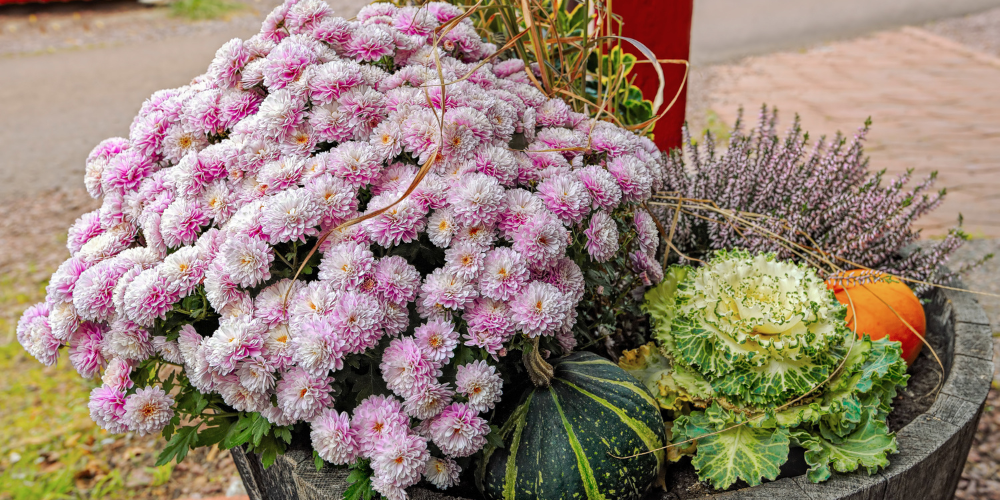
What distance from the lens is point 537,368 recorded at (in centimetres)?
139

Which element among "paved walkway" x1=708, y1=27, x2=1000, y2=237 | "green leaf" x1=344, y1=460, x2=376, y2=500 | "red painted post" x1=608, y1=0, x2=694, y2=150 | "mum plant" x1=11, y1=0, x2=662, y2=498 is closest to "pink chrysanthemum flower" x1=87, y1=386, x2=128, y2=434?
"mum plant" x1=11, y1=0, x2=662, y2=498

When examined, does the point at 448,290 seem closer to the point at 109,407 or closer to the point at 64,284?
the point at 109,407

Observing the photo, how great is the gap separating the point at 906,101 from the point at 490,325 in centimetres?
588

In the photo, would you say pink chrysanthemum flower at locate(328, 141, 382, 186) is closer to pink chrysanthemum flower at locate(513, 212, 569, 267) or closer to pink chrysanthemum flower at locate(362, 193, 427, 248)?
pink chrysanthemum flower at locate(362, 193, 427, 248)

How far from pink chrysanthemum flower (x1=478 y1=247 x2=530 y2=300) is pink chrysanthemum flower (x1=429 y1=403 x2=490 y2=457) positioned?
215 mm

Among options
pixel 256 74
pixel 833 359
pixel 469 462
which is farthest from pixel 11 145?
pixel 833 359

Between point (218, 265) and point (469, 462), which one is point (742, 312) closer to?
point (469, 462)

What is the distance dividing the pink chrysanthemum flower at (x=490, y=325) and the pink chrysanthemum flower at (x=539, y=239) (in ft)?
0.33

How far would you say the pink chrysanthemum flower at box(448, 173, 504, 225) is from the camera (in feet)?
4.03

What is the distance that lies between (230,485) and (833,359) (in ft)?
6.98

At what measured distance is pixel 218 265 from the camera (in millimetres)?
1239

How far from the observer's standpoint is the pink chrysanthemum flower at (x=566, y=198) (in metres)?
1.30

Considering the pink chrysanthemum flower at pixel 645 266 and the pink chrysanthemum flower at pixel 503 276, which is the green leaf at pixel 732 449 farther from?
the pink chrysanthemum flower at pixel 503 276

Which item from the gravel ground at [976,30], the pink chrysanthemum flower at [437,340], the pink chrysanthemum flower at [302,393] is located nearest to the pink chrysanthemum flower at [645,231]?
the pink chrysanthemum flower at [437,340]
